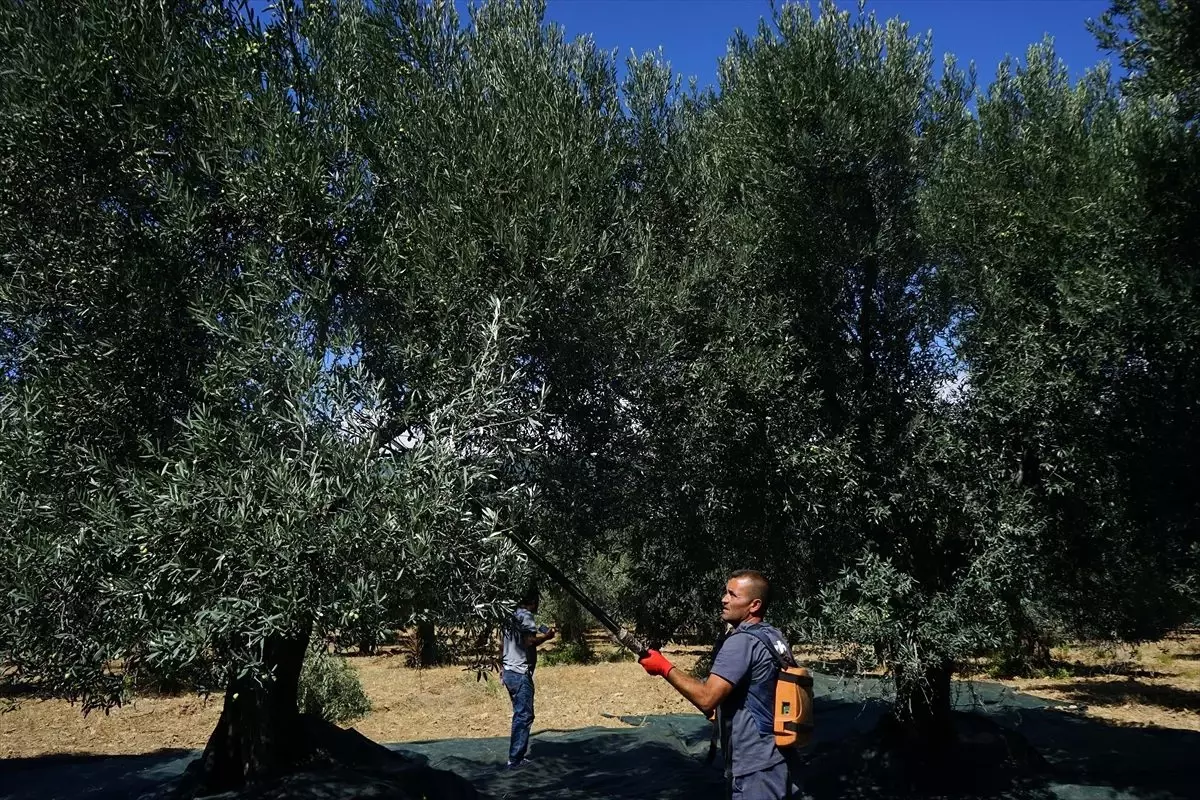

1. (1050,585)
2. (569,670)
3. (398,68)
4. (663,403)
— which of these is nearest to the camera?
(398,68)

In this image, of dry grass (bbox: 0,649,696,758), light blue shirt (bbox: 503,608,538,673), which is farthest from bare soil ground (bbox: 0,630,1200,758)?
light blue shirt (bbox: 503,608,538,673)

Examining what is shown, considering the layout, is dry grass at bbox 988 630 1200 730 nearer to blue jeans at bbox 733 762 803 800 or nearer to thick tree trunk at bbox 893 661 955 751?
thick tree trunk at bbox 893 661 955 751

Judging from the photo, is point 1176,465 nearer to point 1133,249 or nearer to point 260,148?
point 1133,249

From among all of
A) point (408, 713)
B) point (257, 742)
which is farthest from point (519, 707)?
point (408, 713)

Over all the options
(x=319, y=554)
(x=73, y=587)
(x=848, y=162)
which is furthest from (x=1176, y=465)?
(x=73, y=587)

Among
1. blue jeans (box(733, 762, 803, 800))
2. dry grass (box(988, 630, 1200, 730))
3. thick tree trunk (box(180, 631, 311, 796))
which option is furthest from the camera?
dry grass (box(988, 630, 1200, 730))

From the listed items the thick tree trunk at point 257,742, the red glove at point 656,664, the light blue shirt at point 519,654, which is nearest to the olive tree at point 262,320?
the thick tree trunk at point 257,742

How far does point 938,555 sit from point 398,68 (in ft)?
21.8

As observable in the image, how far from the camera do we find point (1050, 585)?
9188mm

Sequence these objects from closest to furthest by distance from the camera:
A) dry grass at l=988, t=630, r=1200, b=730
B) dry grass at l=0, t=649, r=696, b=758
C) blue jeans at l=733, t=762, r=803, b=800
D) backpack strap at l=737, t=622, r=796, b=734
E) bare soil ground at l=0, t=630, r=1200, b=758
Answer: blue jeans at l=733, t=762, r=803, b=800 → backpack strap at l=737, t=622, r=796, b=734 → dry grass at l=0, t=649, r=696, b=758 → bare soil ground at l=0, t=630, r=1200, b=758 → dry grass at l=988, t=630, r=1200, b=730

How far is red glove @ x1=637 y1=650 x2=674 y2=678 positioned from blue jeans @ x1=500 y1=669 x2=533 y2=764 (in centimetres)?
629

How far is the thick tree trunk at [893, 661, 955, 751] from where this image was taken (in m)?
9.35

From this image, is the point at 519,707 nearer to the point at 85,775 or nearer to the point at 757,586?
the point at 85,775

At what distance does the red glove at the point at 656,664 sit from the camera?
4852mm
